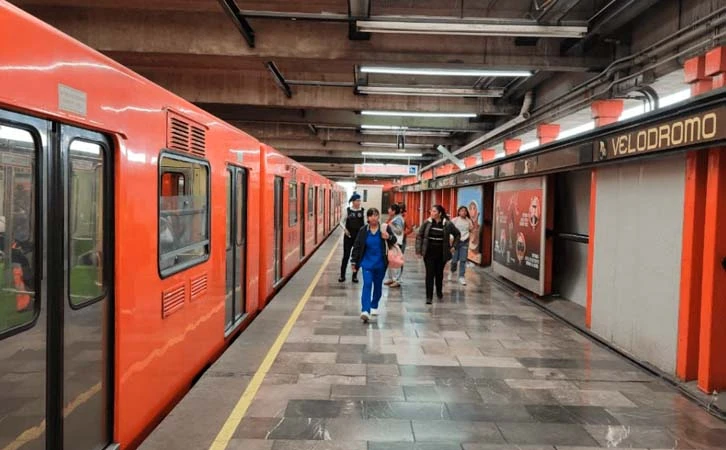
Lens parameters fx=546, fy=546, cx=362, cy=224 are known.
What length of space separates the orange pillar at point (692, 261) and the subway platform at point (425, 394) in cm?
40

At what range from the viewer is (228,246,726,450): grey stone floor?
3936 millimetres

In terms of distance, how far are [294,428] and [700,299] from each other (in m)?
3.83

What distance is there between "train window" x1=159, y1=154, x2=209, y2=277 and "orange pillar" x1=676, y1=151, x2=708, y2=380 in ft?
14.6

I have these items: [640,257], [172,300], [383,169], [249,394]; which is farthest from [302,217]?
[172,300]

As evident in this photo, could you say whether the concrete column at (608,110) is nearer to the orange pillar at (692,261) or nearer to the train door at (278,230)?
the orange pillar at (692,261)

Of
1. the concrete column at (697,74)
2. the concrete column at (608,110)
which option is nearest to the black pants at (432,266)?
the concrete column at (608,110)

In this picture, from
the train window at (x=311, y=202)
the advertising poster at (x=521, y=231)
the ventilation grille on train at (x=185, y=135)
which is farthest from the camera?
the train window at (x=311, y=202)

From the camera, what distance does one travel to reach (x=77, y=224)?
279cm

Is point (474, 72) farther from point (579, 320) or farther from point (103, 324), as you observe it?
point (103, 324)

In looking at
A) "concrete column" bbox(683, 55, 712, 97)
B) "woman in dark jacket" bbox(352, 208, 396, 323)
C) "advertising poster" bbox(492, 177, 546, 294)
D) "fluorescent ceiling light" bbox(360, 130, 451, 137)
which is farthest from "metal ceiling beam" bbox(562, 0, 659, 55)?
"fluorescent ceiling light" bbox(360, 130, 451, 137)

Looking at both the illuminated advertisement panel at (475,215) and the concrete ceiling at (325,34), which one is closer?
the concrete ceiling at (325,34)

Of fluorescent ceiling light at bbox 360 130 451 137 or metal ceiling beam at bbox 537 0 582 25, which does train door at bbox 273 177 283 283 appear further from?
fluorescent ceiling light at bbox 360 130 451 137

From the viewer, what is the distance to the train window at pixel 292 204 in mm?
11326

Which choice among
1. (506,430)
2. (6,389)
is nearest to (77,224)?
(6,389)
